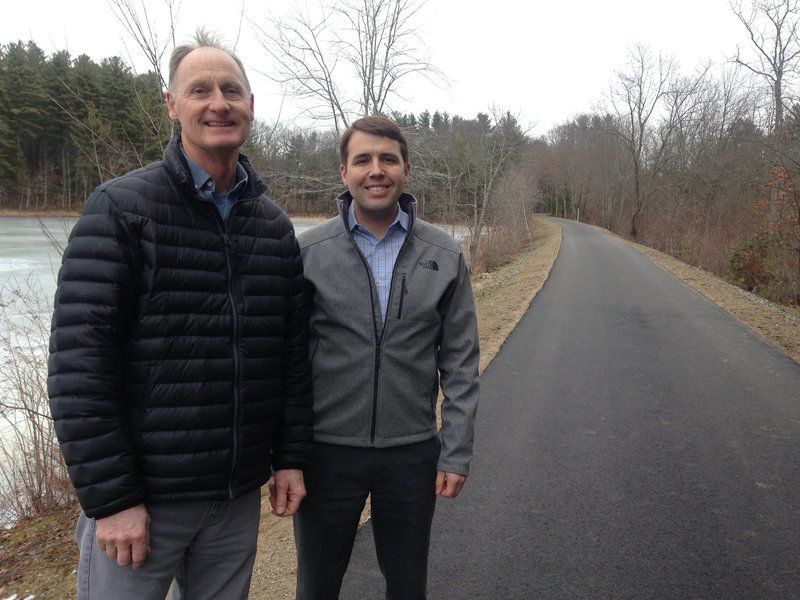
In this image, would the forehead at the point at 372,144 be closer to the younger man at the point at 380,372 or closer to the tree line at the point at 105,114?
the younger man at the point at 380,372

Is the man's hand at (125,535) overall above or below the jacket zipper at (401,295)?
below

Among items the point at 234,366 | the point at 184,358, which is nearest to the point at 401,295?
the point at 234,366

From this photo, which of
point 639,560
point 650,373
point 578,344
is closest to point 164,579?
point 639,560

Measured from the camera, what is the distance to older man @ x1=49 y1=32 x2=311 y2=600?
145 cm

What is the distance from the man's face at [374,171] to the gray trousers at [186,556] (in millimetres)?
1164

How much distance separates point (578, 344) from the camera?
8.20 meters

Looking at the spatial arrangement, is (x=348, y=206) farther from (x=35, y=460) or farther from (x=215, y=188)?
(x=35, y=460)

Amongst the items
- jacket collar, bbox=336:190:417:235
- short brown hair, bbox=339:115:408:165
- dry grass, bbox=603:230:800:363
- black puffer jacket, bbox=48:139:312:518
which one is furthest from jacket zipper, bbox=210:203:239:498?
dry grass, bbox=603:230:800:363

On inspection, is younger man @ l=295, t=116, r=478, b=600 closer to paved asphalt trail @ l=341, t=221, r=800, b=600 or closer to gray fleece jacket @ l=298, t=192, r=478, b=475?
gray fleece jacket @ l=298, t=192, r=478, b=475

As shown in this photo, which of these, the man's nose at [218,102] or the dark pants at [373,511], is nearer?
the man's nose at [218,102]

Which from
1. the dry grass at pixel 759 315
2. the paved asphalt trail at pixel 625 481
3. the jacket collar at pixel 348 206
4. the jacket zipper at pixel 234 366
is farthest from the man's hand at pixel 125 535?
the dry grass at pixel 759 315

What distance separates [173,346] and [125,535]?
54 centimetres

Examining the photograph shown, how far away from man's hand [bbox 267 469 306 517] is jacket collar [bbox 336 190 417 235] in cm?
95

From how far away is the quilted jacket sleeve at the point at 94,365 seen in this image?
142 cm
